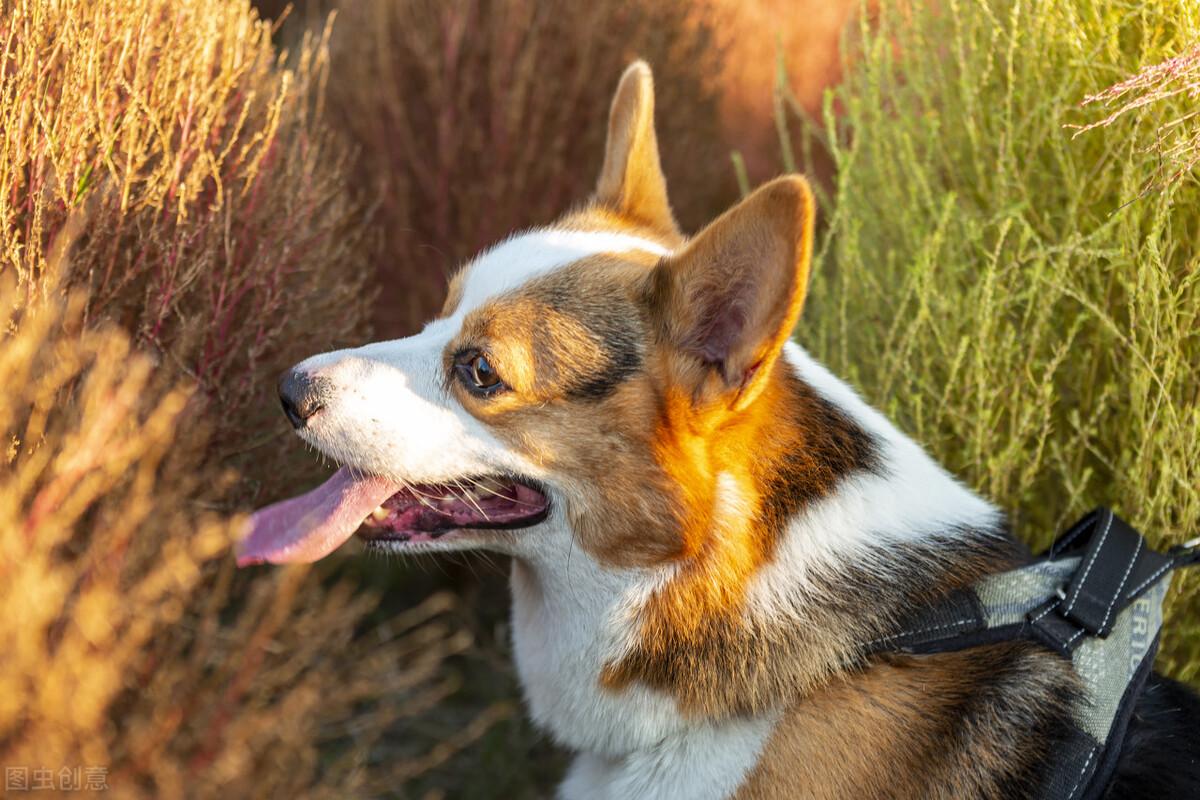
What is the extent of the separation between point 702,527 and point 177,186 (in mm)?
1534

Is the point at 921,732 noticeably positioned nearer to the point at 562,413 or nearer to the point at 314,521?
the point at 562,413

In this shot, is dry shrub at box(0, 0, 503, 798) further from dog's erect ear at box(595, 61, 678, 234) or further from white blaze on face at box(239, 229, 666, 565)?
dog's erect ear at box(595, 61, 678, 234)

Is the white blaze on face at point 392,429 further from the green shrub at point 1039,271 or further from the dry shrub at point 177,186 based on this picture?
the green shrub at point 1039,271

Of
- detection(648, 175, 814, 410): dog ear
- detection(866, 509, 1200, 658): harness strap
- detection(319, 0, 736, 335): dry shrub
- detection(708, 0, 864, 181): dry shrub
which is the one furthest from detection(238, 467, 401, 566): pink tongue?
detection(708, 0, 864, 181): dry shrub

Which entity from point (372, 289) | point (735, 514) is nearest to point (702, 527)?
point (735, 514)

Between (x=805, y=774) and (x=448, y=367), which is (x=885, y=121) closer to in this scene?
(x=448, y=367)

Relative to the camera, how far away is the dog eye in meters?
2.38

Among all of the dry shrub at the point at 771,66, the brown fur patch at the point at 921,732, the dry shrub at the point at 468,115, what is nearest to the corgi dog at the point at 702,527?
the brown fur patch at the point at 921,732

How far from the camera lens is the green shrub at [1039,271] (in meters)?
2.76

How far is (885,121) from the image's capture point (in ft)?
11.5

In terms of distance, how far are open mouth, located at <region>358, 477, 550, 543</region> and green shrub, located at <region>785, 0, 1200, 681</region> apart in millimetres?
1324

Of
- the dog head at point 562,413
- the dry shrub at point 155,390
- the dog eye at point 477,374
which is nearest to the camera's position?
the dry shrub at point 155,390

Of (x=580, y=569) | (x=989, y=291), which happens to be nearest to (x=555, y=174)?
(x=989, y=291)

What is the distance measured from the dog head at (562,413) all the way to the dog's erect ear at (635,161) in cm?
53
